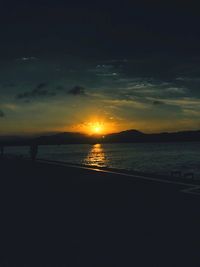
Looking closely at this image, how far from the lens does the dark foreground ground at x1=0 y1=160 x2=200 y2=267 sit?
6.40m

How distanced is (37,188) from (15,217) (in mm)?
5739

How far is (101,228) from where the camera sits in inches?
327

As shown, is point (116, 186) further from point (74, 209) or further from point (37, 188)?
point (74, 209)

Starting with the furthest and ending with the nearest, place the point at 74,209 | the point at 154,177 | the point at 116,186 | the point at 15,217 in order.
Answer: the point at 154,177 → the point at 116,186 → the point at 74,209 → the point at 15,217

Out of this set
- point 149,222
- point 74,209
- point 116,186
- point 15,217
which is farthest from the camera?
point 116,186

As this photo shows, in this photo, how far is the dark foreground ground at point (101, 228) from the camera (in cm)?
640

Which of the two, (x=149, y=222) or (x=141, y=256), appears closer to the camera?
(x=141, y=256)

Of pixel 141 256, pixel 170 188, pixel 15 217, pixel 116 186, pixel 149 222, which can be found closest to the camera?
pixel 141 256

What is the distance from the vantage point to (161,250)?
21.8ft

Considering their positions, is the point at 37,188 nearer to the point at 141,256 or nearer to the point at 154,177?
the point at 154,177

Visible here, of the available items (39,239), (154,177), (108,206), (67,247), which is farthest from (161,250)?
(154,177)

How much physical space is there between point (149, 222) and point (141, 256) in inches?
91.3

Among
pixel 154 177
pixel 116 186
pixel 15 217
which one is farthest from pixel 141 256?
pixel 154 177

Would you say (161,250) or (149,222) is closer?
(161,250)
